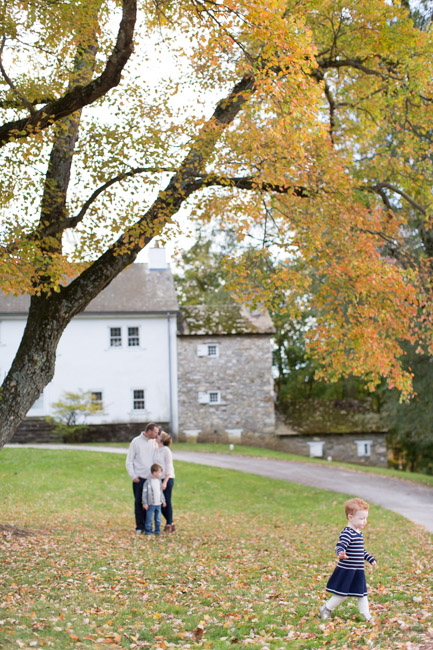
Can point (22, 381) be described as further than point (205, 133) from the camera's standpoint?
No

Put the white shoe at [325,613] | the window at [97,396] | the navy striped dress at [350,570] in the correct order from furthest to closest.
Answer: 1. the window at [97,396]
2. the white shoe at [325,613]
3. the navy striped dress at [350,570]

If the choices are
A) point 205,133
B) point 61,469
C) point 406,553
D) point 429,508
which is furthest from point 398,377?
point 61,469

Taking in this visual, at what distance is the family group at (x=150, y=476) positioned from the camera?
1089cm

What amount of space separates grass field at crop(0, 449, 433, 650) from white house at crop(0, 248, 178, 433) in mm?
16823

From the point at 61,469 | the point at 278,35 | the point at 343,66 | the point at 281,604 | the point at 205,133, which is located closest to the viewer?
the point at 281,604

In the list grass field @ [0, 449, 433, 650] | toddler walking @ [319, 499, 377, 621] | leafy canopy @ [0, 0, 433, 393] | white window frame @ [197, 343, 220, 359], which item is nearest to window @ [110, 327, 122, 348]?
white window frame @ [197, 343, 220, 359]

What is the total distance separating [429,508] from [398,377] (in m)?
7.07

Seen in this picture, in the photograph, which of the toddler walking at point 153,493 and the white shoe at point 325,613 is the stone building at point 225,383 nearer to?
the toddler walking at point 153,493

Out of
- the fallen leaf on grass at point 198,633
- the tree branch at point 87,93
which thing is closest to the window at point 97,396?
the tree branch at point 87,93

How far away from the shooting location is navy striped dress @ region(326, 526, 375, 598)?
5902 mm

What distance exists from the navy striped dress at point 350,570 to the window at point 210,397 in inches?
1085

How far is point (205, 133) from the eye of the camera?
9.72 meters

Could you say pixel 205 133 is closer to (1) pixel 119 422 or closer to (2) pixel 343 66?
(2) pixel 343 66

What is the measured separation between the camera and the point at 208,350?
33.9m
